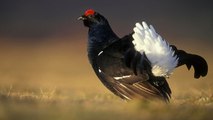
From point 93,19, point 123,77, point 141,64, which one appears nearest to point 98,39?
point 93,19

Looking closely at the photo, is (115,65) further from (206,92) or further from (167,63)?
(206,92)

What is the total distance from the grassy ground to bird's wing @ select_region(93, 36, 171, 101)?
0.16m

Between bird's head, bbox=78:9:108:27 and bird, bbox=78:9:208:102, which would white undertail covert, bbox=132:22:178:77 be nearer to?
bird, bbox=78:9:208:102

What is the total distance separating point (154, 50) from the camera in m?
6.73

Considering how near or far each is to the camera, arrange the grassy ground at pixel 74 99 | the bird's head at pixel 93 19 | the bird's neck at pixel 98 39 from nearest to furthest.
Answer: the grassy ground at pixel 74 99
the bird's neck at pixel 98 39
the bird's head at pixel 93 19

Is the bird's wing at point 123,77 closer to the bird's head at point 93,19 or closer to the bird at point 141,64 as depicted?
the bird at point 141,64

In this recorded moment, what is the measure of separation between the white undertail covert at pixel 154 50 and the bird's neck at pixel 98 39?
60 centimetres

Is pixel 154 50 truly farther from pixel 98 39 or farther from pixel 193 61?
pixel 98 39

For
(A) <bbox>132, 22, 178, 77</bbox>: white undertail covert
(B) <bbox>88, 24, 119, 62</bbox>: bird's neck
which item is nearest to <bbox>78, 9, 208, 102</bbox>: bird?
(A) <bbox>132, 22, 178, 77</bbox>: white undertail covert

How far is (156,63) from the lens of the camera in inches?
264

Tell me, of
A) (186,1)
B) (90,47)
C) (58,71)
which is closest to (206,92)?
(90,47)

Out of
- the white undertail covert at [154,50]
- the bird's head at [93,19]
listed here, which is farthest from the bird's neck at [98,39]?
the white undertail covert at [154,50]

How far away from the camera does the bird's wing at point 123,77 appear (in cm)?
659

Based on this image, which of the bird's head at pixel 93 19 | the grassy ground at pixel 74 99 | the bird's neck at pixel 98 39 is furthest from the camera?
the bird's head at pixel 93 19
